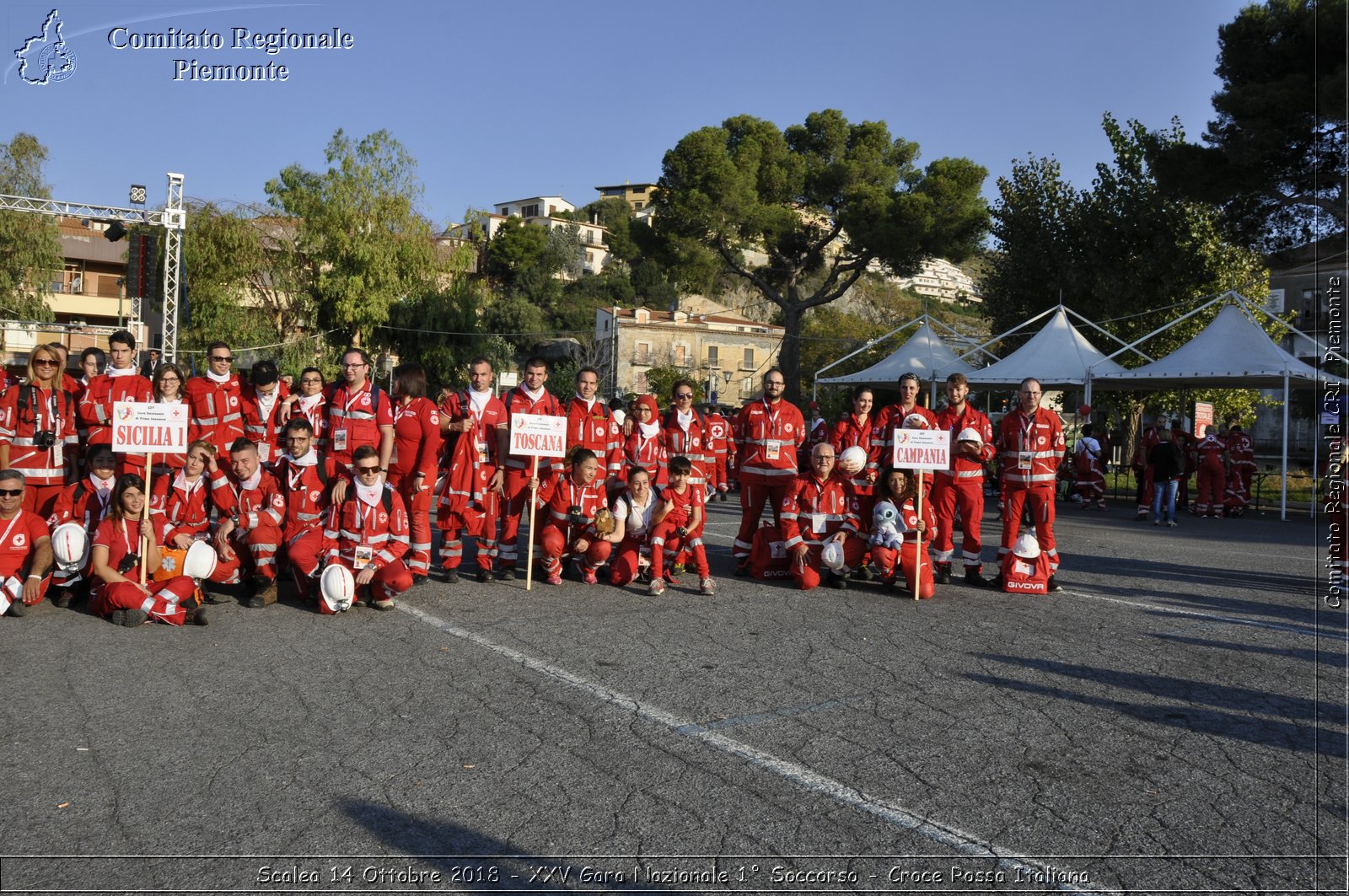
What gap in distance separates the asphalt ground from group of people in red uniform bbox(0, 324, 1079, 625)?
0.57m

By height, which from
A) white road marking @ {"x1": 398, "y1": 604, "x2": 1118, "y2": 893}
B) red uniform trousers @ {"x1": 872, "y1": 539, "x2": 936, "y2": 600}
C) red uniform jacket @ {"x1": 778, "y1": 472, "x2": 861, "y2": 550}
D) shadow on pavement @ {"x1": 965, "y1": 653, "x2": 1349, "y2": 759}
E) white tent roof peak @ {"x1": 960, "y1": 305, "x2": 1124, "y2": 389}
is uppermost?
white tent roof peak @ {"x1": 960, "y1": 305, "x2": 1124, "y2": 389}

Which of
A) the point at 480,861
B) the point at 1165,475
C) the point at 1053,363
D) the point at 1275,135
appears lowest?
the point at 480,861

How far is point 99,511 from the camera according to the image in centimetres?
809

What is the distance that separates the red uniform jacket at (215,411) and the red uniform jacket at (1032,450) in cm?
743

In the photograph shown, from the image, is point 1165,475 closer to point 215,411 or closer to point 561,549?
point 561,549

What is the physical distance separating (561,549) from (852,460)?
2.93 m

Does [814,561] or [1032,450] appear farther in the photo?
[1032,450]

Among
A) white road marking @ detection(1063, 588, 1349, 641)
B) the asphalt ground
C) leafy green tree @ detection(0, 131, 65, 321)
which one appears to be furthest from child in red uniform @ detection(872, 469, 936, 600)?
leafy green tree @ detection(0, 131, 65, 321)

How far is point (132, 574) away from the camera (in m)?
7.68

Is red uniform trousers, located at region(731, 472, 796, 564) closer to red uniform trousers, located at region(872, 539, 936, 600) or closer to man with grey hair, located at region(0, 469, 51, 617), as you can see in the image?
red uniform trousers, located at region(872, 539, 936, 600)

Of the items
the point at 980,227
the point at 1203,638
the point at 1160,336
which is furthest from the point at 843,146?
the point at 1203,638

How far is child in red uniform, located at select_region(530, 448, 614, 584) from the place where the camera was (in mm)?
9328

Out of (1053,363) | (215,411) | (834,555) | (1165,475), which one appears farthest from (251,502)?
(1053,363)

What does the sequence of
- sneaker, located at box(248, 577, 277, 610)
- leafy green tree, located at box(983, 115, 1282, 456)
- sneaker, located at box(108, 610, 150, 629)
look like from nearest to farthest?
sneaker, located at box(108, 610, 150, 629), sneaker, located at box(248, 577, 277, 610), leafy green tree, located at box(983, 115, 1282, 456)
